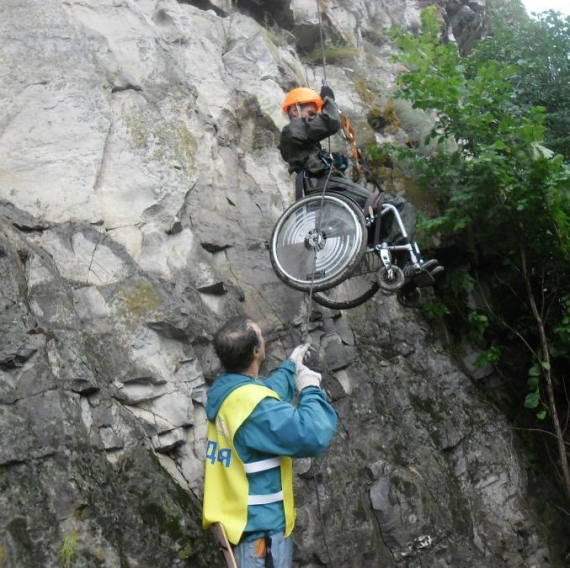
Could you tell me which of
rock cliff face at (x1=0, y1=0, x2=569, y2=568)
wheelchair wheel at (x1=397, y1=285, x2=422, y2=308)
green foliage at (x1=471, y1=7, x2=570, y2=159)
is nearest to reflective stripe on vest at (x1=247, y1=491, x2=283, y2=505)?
rock cliff face at (x1=0, y1=0, x2=569, y2=568)

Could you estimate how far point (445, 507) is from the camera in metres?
6.31

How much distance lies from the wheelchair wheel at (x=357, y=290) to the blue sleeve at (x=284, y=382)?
2148mm

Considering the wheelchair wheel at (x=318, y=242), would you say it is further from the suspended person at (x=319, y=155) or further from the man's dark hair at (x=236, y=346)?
the man's dark hair at (x=236, y=346)

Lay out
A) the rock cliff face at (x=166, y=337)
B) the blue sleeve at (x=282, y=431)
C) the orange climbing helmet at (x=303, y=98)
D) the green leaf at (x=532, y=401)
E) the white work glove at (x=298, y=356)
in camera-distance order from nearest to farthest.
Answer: the blue sleeve at (x=282, y=431)
the white work glove at (x=298, y=356)
the rock cliff face at (x=166, y=337)
the orange climbing helmet at (x=303, y=98)
the green leaf at (x=532, y=401)

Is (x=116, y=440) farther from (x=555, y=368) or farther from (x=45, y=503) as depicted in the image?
(x=555, y=368)

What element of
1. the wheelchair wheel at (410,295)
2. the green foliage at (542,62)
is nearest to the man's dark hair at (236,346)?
the wheelchair wheel at (410,295)

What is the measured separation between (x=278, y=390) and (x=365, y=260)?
2.67 metres

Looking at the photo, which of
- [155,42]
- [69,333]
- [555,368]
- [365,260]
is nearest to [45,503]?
[69,333]

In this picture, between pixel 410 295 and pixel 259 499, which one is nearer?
pixel 259 499

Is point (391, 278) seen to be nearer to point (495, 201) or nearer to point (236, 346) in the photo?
point (236, 346)

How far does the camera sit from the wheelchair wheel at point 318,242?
17.9 ft

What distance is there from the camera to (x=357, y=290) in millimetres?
6586

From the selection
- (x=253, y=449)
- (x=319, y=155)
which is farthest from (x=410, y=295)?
(x=253, y=449)

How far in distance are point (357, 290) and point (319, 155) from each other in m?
1.42
